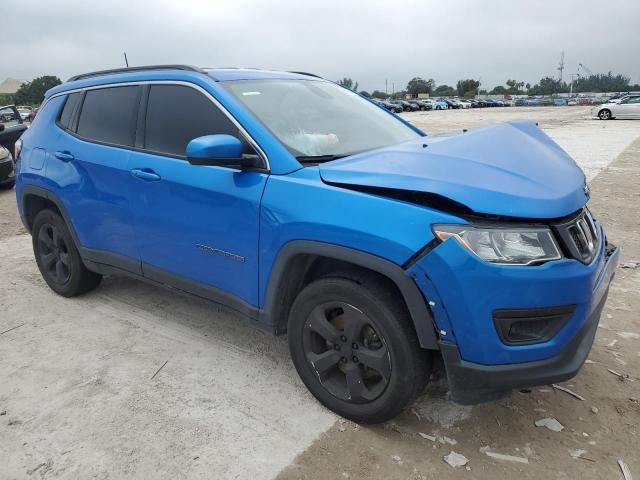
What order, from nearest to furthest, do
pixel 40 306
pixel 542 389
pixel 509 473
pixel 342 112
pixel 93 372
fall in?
1. pixel 509 473
2. pixel 542 389
3. pixel 93 372
4. pixel 342 112
5. pixel 40 306

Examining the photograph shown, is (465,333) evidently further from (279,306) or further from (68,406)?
(68,406)

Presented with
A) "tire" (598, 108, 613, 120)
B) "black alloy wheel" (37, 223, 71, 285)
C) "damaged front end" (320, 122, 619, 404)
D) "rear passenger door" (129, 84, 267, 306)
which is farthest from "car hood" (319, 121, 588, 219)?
"tire" (598, 108, 613, 120)

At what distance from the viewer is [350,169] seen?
2508 millimetres

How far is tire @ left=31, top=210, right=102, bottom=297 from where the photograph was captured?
416 cm

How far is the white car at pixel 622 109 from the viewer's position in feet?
96.8

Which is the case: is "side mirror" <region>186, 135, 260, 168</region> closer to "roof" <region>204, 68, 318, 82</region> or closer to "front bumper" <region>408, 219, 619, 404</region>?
"roof" <region>204, 68, 318, 82</region>

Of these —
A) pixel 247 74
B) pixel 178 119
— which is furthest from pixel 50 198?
pixel 247 74

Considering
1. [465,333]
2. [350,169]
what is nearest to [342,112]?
[350,169]

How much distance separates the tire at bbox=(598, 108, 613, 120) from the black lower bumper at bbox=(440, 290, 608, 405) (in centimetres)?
3368

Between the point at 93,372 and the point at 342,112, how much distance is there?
2.24 m

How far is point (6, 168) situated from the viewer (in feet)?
31.9

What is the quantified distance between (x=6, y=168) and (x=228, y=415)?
29.6 ft

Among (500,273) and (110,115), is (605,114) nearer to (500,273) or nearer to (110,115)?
(110,115)

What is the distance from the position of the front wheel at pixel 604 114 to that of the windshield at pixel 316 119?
32523 millimetres
